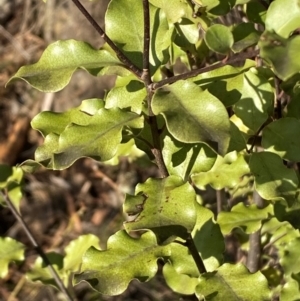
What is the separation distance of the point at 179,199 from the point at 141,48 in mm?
252

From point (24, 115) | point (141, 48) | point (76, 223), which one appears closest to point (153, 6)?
point (141, 48)

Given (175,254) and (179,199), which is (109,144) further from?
(175,254)

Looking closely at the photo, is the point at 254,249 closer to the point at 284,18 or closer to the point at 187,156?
the point at 187,156

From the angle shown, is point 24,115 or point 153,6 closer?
point 153,6

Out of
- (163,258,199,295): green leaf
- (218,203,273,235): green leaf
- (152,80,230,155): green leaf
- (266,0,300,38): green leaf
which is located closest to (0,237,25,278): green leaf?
(163,258,199,295): green leaf

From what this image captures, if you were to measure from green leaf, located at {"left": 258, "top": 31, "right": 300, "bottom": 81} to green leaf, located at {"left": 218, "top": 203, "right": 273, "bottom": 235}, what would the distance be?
21.3 inches

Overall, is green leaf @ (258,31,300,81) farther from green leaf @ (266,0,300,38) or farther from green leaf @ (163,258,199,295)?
green leaf @ (163,258,199,295)

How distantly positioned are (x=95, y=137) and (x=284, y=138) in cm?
32

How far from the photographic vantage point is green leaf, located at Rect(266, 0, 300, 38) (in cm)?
85

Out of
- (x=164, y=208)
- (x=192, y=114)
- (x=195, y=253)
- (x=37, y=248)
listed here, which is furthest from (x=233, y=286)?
(x=37, y=248)

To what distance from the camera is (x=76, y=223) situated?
3410 mm

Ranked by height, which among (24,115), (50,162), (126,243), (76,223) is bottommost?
(76,223)

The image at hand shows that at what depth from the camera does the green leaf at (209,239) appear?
1182 mm

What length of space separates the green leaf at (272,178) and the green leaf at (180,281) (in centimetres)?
33
